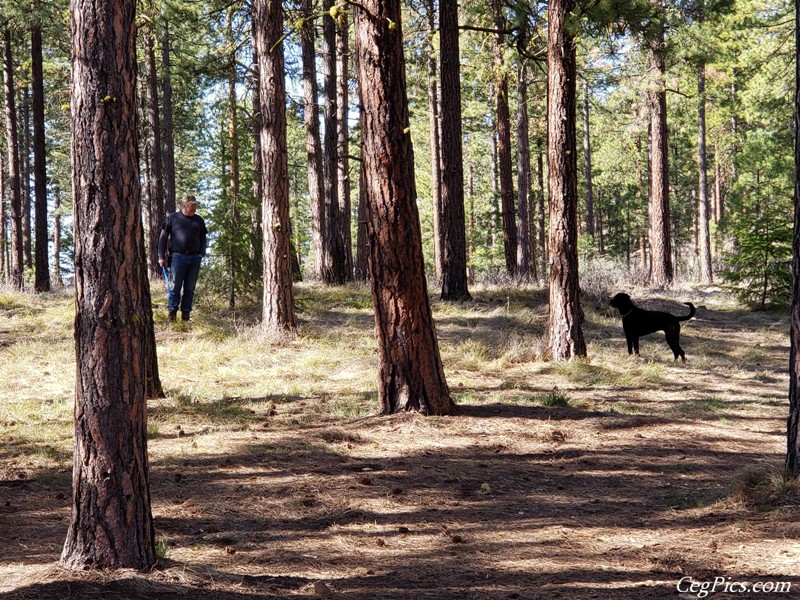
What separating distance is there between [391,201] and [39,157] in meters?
13.9

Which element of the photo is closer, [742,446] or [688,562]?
[688,562]

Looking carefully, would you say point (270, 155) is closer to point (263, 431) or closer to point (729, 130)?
point (263, 431)

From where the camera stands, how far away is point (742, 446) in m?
7.41

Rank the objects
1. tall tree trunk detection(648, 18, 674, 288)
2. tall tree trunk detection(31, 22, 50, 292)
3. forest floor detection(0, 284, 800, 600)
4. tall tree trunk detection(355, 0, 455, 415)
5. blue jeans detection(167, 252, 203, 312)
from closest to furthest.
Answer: forest floor detection(0, 284, 800, 600)
tall tree trunk detection(355, 0, 455, 415)
blue jeans detection(167, 252, 203, 312)
tall tree trunk detection(31, 22, 50, 292)
tall tree trunk detection(648, 18, 674, 288)

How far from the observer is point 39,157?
1817cm

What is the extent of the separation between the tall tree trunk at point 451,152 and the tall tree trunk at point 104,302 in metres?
10.6

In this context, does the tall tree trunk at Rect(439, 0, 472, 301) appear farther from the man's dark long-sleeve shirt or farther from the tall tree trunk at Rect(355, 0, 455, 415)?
the tall tree trunk at Rect(355, 0, 455, 415)

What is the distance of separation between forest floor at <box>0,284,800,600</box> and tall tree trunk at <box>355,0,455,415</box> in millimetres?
773

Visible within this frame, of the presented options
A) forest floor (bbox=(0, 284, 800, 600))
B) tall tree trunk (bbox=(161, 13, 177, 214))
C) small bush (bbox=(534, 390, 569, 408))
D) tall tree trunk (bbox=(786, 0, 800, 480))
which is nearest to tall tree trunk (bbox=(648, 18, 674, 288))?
forest floor (bbox=(0, 284, 800, 600))

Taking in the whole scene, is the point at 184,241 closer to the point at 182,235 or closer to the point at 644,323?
the point at 182,235

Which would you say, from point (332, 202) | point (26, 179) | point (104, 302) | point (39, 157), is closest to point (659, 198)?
point (332, 202)

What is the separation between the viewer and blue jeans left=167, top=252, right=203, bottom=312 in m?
12.6

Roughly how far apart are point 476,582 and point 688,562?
1242 millimetres

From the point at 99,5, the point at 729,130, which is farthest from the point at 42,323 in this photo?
the point at 729,130
